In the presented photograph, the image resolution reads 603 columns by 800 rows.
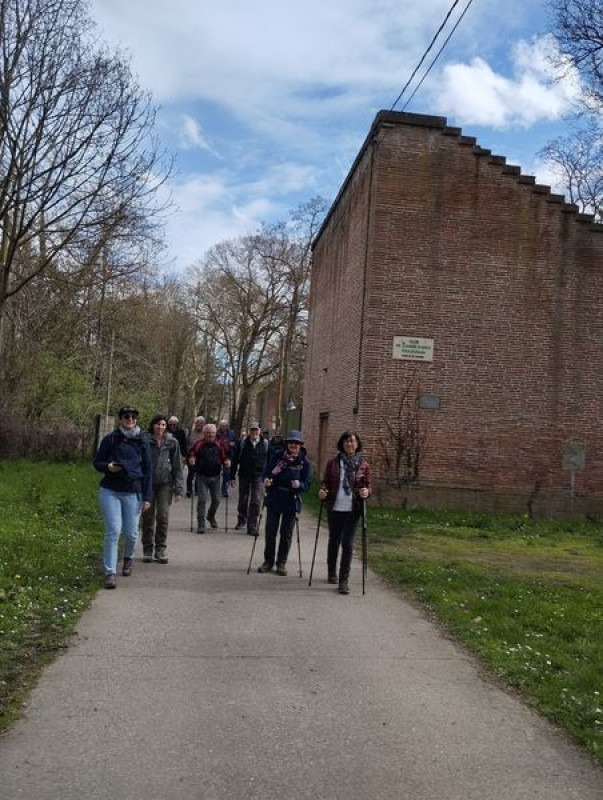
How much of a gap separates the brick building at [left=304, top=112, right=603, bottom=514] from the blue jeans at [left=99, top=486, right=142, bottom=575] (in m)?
9.08

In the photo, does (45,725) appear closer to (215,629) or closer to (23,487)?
(215,629)

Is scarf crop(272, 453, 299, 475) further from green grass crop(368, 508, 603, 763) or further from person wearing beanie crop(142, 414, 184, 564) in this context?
green grass crop(368, 508, 603, 763)

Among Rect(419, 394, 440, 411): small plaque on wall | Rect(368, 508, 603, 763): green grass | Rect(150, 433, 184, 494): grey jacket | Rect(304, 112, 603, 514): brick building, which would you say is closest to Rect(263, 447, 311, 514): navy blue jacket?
Rect(150, 433, 184, 494): grey jacket

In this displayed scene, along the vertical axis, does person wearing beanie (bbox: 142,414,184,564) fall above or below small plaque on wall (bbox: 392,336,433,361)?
below

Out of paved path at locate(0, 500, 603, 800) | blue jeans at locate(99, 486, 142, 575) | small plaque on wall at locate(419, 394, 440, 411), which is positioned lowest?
paved path at locate(0, 500, 603, 800)

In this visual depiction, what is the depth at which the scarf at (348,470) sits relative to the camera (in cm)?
902

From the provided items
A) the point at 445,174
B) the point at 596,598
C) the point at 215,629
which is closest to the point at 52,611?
the point at 215,629

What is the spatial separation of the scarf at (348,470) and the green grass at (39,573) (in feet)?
9.74

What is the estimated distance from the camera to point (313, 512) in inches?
665

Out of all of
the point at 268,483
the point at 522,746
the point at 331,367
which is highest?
the point at 331,367

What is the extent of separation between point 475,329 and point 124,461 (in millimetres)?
11031

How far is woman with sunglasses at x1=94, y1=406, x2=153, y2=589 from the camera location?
8.32 m

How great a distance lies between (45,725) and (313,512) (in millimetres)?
12536

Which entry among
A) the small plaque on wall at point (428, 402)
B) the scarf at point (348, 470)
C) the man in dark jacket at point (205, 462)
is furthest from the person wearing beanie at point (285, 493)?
the small plaque on wall at point (428, 402)
